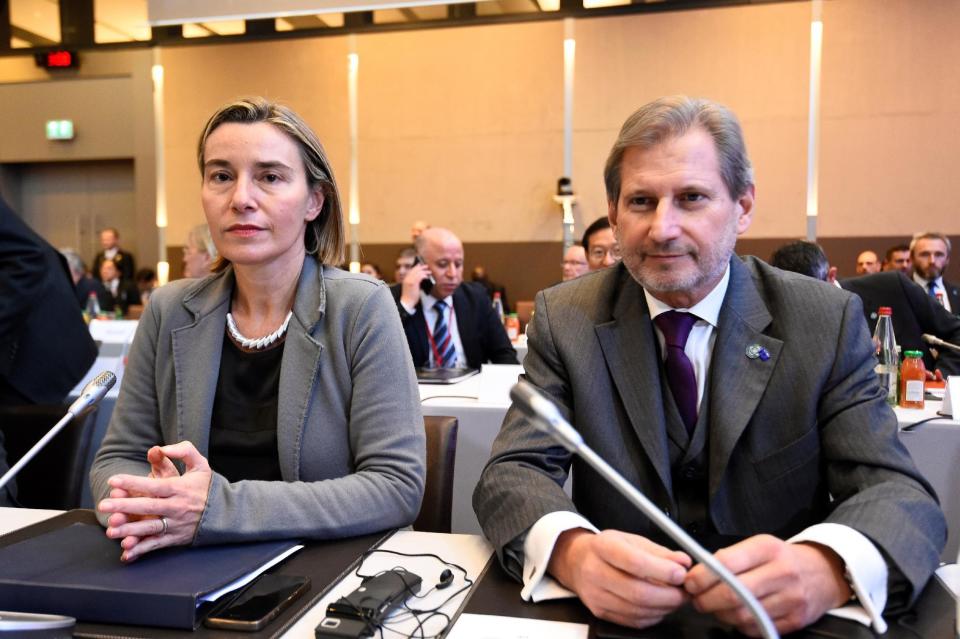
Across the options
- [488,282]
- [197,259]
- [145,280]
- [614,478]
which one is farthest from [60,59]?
[614,478]

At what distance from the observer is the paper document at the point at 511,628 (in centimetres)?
93

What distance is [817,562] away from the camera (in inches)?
38.5

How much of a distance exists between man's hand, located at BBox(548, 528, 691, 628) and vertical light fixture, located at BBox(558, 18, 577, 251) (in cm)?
843

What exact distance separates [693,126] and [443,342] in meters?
2.98

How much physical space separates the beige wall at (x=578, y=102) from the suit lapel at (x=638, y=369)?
26.2 feet

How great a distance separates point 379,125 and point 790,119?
196 inches

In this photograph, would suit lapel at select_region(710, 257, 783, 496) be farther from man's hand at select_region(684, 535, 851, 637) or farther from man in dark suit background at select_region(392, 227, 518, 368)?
man in dark suit background at select_region(392, 227, 518, 368)

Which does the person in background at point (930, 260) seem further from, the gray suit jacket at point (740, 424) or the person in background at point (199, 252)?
the gray suit jacket at point (740, 424)

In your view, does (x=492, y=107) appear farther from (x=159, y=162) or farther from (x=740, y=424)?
(x=740, y=424)

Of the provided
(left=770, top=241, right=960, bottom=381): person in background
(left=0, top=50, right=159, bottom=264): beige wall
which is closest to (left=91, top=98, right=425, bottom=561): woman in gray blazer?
(left=770, top=241, right=960, bottom=381): person in background

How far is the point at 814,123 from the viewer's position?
28.7 feet

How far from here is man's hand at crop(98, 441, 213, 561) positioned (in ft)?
3.63

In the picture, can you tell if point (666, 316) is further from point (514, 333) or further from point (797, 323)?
point (514, 333)

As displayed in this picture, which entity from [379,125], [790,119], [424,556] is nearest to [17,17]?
[379,125]
